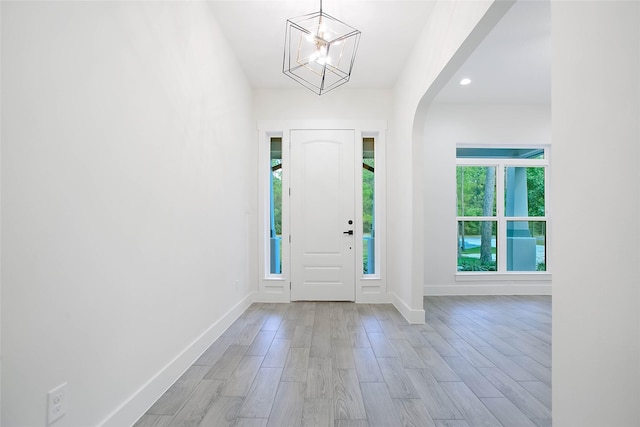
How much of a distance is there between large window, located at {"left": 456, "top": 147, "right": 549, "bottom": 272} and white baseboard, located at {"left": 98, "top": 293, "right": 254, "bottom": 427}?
12.0ft

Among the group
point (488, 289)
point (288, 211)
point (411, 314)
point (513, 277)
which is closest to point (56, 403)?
point (411, 314)

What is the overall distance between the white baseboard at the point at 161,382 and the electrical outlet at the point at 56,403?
0.27m

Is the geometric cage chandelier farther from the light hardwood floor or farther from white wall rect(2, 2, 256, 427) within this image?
the light hardwood floor

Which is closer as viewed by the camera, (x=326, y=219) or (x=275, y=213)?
(x=326, y=219)

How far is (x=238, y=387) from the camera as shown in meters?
1.95

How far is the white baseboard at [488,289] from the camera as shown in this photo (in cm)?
456

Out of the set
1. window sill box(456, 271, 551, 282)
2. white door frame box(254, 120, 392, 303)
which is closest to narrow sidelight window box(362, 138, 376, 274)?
white door frame box(254, 120, 392, 303)

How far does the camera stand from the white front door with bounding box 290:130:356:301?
4156 millimetres

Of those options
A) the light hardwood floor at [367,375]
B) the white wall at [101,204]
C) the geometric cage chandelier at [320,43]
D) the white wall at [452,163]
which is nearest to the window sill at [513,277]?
the white wall at [452,163]

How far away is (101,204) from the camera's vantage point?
1.40 metres

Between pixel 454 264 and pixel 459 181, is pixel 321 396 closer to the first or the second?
pixel 454 264

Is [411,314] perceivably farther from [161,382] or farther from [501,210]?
[501,210]

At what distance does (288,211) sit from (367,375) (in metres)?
2.45

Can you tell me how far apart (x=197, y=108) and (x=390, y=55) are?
2.15m
